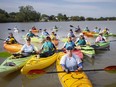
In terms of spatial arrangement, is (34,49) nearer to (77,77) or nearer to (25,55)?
(25,55)

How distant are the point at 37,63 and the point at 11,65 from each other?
1210 millimetres

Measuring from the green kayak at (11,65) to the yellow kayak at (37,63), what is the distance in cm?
52

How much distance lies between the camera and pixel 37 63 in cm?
1147

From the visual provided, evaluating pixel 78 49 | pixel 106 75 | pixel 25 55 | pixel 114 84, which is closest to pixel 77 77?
pixel 114 84

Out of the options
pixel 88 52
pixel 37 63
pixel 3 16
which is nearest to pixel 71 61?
pixel 37 63

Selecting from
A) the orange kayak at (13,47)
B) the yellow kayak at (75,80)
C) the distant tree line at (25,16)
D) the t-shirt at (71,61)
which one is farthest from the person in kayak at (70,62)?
the distant tree line at (25,16)

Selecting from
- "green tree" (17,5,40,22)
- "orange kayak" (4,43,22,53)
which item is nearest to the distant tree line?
"green tree" (17,5,40,22)

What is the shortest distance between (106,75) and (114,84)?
139 centimetres

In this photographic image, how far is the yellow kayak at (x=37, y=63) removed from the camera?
1062cm

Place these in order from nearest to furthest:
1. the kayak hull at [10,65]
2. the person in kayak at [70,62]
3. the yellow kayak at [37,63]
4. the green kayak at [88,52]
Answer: the person in kayak at [70,62] → the kayak hull at [10,65] → the yellow kayak at [37,63] → the green kayak at [88,52]

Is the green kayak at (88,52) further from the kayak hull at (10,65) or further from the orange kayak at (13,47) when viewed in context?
the orange kayak at (13,47)

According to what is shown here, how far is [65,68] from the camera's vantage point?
8.69 metres

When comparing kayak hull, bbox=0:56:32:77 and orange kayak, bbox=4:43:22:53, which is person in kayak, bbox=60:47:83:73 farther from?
orange kayak, bbox=4:43:22:53

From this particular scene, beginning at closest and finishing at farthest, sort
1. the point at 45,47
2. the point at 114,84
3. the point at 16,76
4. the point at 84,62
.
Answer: the point at 114,84, the point at 16,76, the point at 45,47, the point at 84,62
